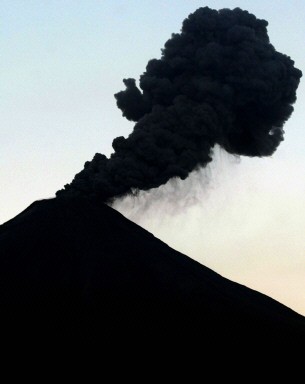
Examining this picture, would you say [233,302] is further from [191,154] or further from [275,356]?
[191,154]

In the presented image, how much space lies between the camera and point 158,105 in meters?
63.1

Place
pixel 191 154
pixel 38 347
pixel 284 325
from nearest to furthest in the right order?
pixel 38 347, pixel 284 325, pixel 191 154

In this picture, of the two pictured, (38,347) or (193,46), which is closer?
(38,347)

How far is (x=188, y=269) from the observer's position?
5981 cm

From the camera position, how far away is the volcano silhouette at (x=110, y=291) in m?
51.7

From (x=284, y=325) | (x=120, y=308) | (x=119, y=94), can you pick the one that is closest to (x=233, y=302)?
(x=284, y=325)

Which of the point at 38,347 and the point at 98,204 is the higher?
the point at 98,204

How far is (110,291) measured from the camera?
55.1m

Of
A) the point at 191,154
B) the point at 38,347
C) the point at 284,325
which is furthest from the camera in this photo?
the point at 191,154

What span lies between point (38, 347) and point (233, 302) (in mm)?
13063

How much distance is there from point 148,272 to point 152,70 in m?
15.4

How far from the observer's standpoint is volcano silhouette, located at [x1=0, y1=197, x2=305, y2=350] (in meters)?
51.7

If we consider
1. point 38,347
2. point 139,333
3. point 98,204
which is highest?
point 98,204

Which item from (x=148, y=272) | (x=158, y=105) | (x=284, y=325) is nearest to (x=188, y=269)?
(x=148, y=272)
